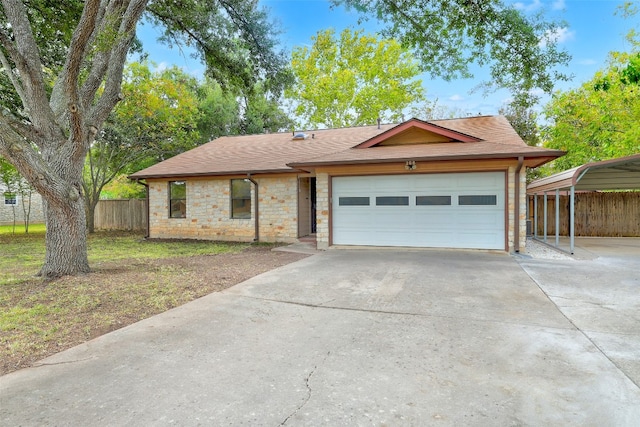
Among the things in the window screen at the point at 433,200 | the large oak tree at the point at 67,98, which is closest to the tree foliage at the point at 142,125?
the large oak tree at the point at 67,98

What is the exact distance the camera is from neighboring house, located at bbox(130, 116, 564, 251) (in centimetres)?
939

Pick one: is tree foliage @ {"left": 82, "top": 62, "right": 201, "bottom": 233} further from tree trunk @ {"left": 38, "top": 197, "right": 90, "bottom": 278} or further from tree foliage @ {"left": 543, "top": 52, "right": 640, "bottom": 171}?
tree foliage @ {"left": 543, "top": 52, "right": 640, "bottom": 171}

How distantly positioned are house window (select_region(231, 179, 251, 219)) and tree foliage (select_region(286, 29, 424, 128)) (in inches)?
618

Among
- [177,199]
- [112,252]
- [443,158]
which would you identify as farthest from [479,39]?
[177,199]

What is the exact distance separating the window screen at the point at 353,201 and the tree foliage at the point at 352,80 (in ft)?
58.1

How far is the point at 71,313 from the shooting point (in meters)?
4.63

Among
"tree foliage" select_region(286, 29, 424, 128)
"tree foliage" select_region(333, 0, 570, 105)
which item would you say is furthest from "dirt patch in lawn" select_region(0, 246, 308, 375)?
"tree foliage" select_region(286, 29, 424, 128)

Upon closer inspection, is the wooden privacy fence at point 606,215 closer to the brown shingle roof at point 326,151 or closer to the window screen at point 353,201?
the brown shingle roof at point 326,151

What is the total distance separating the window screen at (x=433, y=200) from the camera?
9.80 meters

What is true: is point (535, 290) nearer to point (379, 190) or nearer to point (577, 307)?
point (577, 307)

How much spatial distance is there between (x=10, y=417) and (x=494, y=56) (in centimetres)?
874

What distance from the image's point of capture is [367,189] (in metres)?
10.6

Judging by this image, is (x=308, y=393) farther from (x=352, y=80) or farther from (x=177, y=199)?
(x=352, y=80)

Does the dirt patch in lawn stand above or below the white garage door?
below
